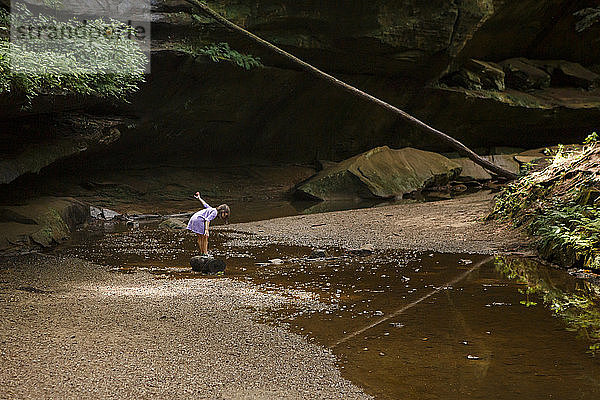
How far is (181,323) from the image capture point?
16.1 ft

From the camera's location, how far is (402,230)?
34.9ft

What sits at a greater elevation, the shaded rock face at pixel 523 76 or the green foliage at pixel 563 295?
the shaded rock face at pixel 523 76

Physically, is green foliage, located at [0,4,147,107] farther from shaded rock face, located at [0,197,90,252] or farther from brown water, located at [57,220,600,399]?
brown water, located at [57,220,600,399]

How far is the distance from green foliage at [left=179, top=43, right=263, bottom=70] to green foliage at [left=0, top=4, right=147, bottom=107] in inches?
92.0

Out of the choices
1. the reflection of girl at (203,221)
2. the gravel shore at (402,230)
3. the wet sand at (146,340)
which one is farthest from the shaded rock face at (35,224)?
the gravel shore at (402,230)

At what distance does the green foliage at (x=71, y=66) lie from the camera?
8667mm

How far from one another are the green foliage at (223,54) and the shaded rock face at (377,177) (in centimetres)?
406

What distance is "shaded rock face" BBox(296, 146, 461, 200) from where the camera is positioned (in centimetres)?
1798

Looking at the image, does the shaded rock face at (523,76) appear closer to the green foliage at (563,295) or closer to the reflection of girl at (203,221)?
the green foliage at (563,295)

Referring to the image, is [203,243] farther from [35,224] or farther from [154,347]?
[154,347]

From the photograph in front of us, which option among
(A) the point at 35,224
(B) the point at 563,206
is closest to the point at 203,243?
(A) the point at 35,224

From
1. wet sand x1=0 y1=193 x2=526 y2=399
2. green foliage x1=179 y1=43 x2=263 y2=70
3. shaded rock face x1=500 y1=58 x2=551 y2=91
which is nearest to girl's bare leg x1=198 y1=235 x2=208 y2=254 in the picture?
wet sand x1=0 y1=193 x2=526 y2=399

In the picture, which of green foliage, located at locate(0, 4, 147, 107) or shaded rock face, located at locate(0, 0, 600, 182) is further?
shaded rock face, located at locate(0, 0, 600, 182)

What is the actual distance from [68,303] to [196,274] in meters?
1.88
